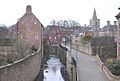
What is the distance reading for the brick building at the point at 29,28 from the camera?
7044 cm

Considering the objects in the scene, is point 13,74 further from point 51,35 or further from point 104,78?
point 51,35

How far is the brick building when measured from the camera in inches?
2773

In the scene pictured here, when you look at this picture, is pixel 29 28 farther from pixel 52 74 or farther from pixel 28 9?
pixel 52 74

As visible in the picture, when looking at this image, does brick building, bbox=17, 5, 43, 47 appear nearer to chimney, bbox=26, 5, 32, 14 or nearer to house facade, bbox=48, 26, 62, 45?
chimney, bbox=26, 5, 32, 14

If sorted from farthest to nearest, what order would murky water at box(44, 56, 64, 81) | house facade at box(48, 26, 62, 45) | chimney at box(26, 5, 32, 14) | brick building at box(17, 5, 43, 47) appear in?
house facade at box(48, 26, 62, 45) → brick building at box(17, 5, 43, 47) → chimney at box(26, 5, 32, 14) → murky water at box(44, 56, 64, 81)

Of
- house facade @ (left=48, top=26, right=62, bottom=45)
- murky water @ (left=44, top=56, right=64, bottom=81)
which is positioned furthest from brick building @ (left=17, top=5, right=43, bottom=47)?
house facade @ (left=48, top=26, right=62, bottom=45)

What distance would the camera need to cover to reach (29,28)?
7088 centimetres

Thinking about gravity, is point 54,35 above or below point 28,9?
below

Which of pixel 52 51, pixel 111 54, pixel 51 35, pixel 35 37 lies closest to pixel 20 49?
pixel 111 54

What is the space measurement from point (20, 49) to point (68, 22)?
14026 centimetres

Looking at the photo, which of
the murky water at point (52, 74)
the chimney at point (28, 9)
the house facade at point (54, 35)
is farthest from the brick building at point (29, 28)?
the house facade at point (54, 35)

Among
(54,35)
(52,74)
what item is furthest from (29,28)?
(54,35)

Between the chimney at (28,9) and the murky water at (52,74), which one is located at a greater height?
the chimney at (28,9)

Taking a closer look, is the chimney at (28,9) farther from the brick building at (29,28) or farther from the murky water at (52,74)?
the murky water at (52,74)
